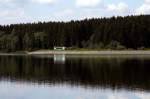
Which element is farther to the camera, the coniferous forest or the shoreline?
the coniferous forest

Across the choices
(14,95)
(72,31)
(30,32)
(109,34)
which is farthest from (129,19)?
(14,95)

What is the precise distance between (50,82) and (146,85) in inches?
489

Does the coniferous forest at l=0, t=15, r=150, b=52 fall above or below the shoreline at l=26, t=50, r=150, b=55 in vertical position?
above

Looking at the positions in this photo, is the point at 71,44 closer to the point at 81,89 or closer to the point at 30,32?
the point at 30,32

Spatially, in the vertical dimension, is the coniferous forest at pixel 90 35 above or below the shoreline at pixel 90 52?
above

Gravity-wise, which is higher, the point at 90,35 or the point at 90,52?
the point at 90,35

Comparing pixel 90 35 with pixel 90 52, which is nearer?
pixel 90 52

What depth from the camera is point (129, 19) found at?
170000 millimetres

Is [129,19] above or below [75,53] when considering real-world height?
above

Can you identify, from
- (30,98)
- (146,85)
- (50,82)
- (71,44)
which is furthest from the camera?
(71,44)

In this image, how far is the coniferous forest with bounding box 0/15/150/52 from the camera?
154250 millimetres

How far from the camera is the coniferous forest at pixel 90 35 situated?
154250 mm

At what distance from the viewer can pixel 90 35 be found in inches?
7111

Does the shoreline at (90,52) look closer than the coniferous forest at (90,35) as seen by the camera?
Yes
